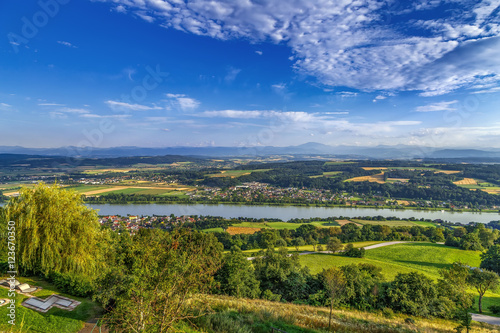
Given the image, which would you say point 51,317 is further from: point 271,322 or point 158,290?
point 271,322

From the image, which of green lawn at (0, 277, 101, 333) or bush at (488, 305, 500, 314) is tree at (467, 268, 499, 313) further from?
green lawn at (0, 277, 101, 333)

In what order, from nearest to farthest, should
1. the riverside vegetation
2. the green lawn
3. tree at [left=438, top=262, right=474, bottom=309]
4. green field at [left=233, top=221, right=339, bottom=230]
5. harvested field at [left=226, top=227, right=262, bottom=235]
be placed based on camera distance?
the riverside vegetation
the green lawn
tree at [left=438, top=262, right=474, bottom=309]
harvested field at [left=226, top=227, right=262, bottom=235]
green field at [left=233, top=221, right=339, bottom=230]

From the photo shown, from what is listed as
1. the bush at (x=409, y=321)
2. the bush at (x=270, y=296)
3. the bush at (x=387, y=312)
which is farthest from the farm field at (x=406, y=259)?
the bush at (x=409, y=321)

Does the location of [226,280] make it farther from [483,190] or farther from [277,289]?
[483,190]

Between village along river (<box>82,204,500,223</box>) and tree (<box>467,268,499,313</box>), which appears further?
village along river (<box>82,204,500,223</box>)

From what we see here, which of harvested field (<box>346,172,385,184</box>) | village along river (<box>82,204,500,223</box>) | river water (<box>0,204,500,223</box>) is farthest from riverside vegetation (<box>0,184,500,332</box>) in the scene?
harvested field (<box>346,172,385,184</box>)

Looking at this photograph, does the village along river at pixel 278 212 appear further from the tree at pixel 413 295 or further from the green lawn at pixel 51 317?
Result: the green lawn at pixel 51 317

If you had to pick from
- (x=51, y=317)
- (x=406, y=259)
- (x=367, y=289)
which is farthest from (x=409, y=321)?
(x=406, y=259)
